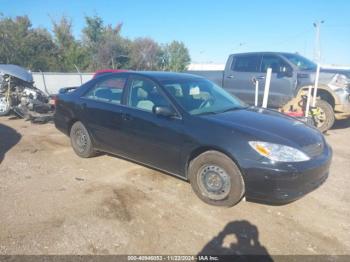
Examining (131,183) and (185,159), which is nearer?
(185,159)

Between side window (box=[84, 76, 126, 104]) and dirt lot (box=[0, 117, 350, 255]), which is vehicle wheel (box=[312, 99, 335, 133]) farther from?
side window (box=[84, 76, 126, 104])

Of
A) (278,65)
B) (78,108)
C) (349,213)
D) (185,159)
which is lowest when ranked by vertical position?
(349,213)

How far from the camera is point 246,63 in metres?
9.46

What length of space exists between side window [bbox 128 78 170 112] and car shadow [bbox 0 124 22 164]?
2.79 metres

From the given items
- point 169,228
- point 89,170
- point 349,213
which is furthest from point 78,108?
point 349,213

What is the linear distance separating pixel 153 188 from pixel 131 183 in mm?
374

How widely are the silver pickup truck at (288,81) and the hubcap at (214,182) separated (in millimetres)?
5356

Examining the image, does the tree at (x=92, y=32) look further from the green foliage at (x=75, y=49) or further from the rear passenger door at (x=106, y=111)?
the rear passenger door at (x=106, y=111)

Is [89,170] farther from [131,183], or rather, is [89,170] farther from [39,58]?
[39,58]

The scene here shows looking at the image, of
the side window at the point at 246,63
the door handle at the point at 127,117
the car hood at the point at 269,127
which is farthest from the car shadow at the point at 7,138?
the side window at the point at 246,63

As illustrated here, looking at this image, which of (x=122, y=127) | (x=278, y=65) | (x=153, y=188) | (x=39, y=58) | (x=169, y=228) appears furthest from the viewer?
(x=39, y=58)

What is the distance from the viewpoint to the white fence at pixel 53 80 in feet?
63.6

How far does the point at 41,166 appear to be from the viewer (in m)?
5.45

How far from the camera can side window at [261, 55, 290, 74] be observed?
878 centimetres
